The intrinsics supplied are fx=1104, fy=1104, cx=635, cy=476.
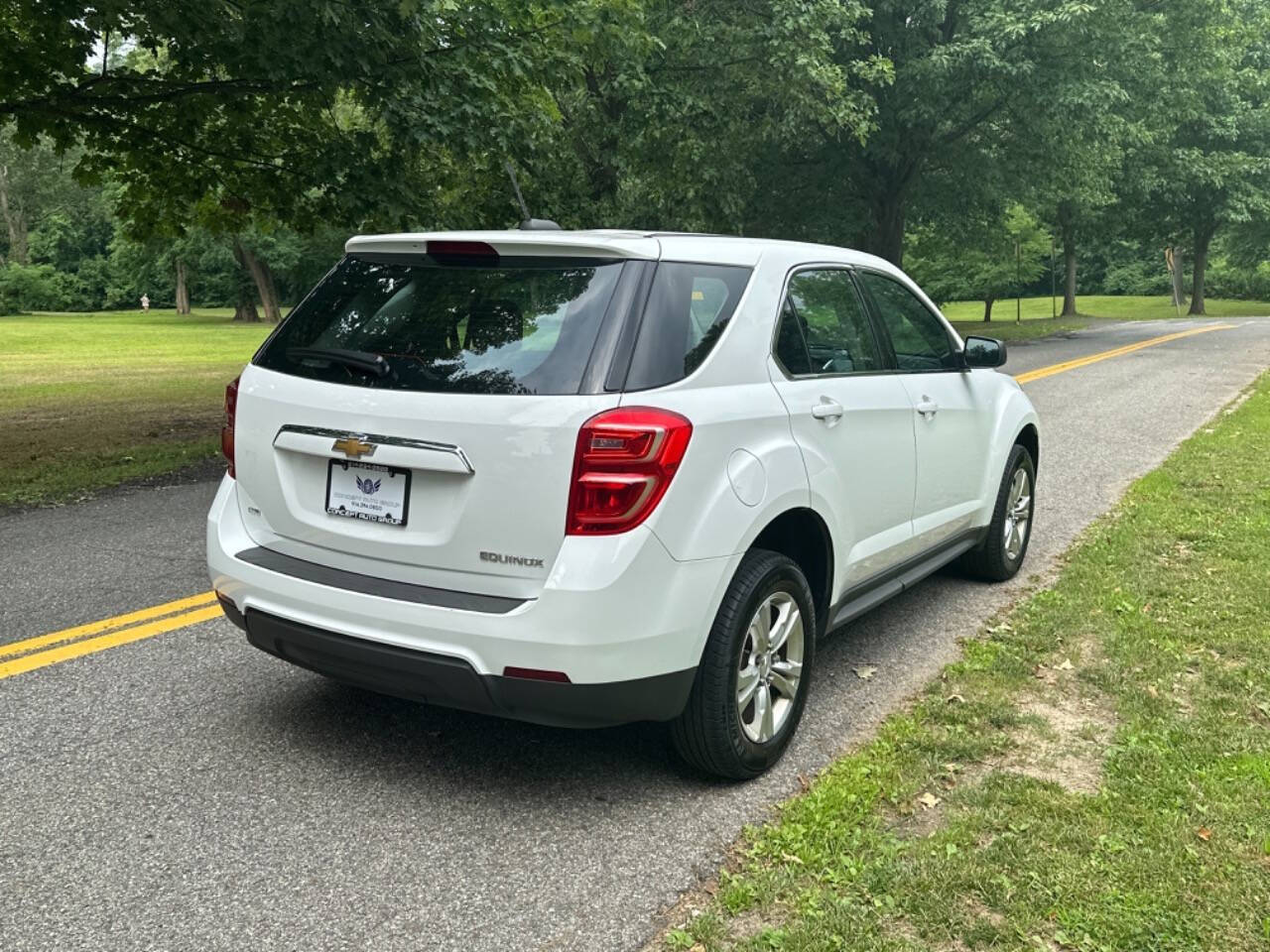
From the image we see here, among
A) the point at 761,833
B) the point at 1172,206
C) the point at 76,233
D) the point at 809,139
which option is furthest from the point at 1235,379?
the point at 76,233

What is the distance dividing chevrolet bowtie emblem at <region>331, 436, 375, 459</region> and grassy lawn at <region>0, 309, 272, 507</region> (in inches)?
235

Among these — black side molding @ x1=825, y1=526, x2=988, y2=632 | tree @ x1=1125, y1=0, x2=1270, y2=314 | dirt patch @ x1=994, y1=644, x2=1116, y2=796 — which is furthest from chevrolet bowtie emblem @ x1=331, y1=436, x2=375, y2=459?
tree @ x1=1125, y1=0, x2=1270, y2=314

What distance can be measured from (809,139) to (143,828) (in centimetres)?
2265

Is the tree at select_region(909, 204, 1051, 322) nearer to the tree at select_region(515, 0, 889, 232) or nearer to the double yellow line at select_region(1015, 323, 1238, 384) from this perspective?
the double yellow line at select_region(1015, 323, 1238, 384)

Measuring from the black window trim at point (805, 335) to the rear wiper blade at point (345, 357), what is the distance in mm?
1325

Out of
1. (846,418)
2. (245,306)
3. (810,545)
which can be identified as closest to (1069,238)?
(245,306)

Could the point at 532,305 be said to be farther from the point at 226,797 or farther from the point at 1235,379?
the point at 1235,379

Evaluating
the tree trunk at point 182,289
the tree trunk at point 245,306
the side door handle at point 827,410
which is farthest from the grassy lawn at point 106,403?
the tree trunk at point 182,289

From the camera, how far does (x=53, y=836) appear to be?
3.17m

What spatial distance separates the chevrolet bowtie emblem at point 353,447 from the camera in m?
3.35

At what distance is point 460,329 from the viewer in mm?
3469

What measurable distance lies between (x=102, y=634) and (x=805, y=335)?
3.35 meters

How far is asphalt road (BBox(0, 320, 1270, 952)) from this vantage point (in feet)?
9.20

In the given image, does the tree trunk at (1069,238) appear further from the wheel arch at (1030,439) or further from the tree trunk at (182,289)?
the tree trunk at (182,289)
